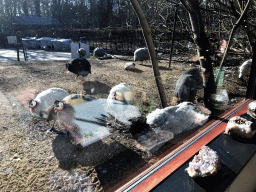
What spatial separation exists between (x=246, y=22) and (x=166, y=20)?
0.72 meters

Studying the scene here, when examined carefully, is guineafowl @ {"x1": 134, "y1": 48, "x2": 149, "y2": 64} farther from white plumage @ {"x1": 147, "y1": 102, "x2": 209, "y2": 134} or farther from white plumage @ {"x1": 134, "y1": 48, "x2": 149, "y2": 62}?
white plumage @ {"x1": 147, "y1": 102, "x2": 209, "y2": 134}

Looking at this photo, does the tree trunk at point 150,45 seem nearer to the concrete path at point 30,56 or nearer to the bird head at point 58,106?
the bird head at point 58,106

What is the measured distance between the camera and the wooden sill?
1.98 feet

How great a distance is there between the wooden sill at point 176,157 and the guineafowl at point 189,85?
0.41m

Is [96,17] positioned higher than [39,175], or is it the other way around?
[96,17]

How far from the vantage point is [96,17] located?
112 centimetres

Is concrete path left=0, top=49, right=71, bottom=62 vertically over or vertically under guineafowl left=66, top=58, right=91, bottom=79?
over

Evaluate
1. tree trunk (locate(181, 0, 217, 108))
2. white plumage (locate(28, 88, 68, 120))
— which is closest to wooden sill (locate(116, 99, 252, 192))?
tree trunk (locate(181, 0, 217, 108))

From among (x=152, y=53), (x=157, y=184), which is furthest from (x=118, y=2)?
(x=157, y=184)

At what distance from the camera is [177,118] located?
1.20m

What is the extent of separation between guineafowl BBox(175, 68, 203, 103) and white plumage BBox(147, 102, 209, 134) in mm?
249

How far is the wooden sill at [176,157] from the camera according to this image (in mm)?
604

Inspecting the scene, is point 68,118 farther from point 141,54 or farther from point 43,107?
point 141,54

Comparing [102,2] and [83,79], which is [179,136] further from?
[83,79]
